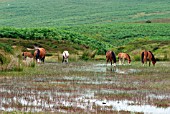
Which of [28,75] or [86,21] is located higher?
[28,75]

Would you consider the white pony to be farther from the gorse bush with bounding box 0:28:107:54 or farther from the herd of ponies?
the gorse bush with bounding box 0:28:107:54

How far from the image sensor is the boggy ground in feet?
42.2

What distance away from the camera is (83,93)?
15.8 m

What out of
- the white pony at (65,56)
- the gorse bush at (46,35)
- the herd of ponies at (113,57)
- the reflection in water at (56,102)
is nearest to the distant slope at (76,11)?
the gorse bush at (46,35)

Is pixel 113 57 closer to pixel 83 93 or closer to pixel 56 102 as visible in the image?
pixel 83 93

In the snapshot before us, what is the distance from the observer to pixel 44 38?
47.5 m

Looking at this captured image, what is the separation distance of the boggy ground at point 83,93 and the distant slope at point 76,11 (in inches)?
3401

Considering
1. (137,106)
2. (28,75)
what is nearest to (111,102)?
(137,106)

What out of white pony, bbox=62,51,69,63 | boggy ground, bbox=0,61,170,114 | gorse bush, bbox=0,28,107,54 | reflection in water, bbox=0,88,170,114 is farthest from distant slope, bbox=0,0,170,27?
reflection in water, bbox=0,88,170,114

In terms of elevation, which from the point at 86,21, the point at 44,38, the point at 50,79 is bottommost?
the point at 86,21

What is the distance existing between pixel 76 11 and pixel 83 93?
114 meters

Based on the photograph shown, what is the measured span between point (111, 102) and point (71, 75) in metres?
8.54

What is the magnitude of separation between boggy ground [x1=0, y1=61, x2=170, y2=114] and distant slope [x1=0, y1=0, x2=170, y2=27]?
8639 centimetres

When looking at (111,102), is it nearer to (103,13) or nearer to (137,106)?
(137,106)
